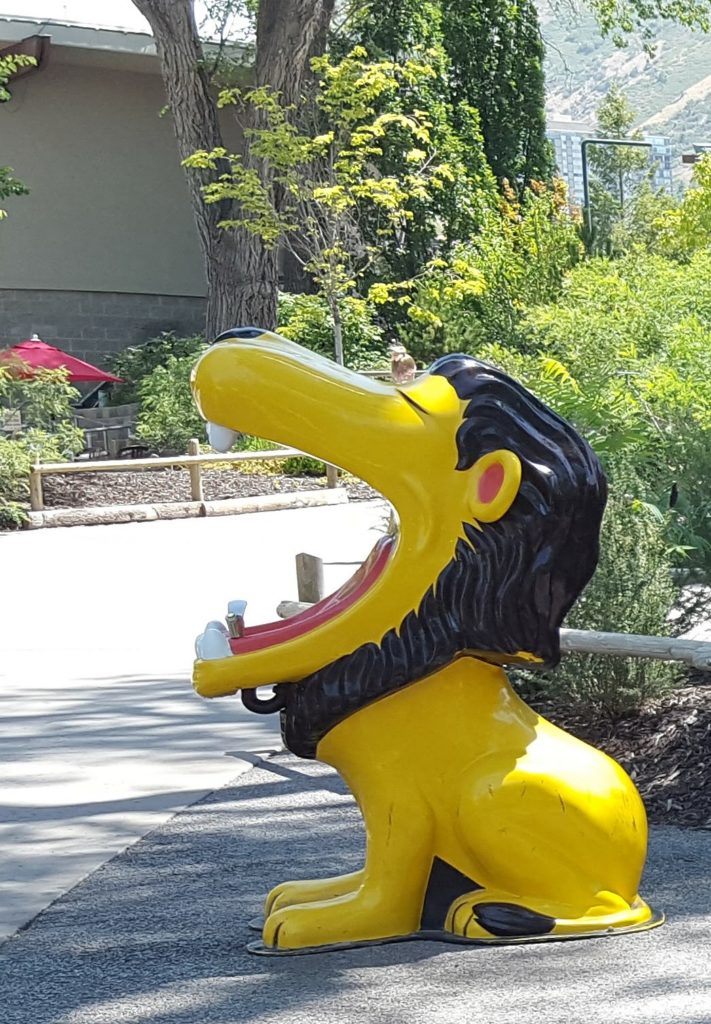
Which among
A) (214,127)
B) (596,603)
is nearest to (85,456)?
(214,127)

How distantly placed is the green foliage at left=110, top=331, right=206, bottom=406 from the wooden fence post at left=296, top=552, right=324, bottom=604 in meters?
20.2

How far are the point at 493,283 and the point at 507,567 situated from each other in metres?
20.6

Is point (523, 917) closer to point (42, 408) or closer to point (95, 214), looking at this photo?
point (42, 408)

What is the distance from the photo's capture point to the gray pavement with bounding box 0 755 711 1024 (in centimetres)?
342

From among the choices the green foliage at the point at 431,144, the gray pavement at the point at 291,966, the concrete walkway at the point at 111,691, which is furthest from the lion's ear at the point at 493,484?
the green foliage at the point at 431,144

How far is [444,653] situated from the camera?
3.68 m

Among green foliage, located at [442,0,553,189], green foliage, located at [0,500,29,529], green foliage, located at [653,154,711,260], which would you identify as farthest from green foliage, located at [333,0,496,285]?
green foliage, located at [0,500,29,529]

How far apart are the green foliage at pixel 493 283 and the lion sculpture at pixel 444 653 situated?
1746 cm

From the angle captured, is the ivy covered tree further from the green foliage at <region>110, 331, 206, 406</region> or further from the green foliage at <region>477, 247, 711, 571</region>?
the green foliage at <region>477, 247, 711, 571</region>

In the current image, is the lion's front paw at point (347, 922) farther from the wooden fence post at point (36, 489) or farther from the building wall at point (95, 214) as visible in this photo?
the building wall at point (95, 214)

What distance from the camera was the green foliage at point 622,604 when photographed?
610 cm

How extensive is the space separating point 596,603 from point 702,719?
25.7 inches

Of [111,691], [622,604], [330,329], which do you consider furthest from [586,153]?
[622,604]

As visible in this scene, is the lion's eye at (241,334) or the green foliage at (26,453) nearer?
the lion's eye at (241,334)
